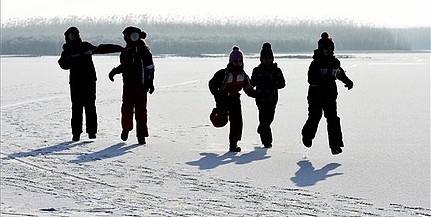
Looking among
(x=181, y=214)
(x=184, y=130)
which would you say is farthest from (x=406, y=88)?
(x=181, y=214)

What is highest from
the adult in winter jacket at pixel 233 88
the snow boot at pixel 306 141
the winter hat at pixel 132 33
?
the winter hat at pixel 132 33

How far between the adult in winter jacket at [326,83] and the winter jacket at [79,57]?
9.26ft

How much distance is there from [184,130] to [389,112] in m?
4.20

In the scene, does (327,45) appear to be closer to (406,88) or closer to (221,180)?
(221,180)

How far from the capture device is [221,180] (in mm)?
7098

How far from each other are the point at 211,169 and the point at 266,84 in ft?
5.56

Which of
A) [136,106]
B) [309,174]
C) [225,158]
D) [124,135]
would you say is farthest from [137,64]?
[309,174]

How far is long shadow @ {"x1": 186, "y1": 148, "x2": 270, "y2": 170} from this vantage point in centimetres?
800

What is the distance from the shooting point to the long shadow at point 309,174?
6.97 meters

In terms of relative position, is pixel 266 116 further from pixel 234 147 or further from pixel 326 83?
pixel 326 83

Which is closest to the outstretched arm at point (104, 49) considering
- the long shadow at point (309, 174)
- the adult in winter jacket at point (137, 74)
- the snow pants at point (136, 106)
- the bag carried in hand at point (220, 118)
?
the adult in winter jacket at point (137, 74)

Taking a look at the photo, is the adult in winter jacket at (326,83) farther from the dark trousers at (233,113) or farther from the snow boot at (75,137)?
the snow boot at (75,137)

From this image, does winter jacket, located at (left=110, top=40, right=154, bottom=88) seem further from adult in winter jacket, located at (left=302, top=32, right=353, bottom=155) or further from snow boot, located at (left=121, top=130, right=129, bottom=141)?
adult in winter jacket, located at (left=302, top=32, right=353, bottom=155)

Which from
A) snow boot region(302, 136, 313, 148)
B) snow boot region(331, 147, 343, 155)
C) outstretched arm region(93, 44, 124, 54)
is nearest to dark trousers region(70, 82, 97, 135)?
outstretched arm region(93, 44, 124, 54)
